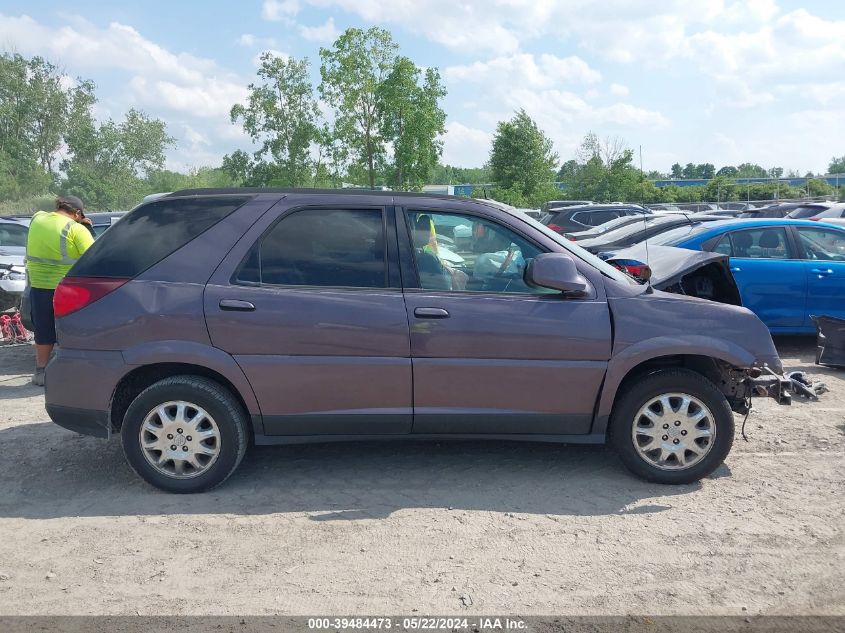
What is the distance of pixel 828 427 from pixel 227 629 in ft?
16.1

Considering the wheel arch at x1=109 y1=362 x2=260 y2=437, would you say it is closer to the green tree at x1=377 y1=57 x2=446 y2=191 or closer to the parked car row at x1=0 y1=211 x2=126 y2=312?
the parked car row at x1=0 y1=211 x2=126 y2=312

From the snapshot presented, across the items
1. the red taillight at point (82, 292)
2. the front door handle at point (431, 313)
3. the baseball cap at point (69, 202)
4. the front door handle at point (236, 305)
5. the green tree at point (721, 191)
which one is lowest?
the front door handle at point (431, 313)

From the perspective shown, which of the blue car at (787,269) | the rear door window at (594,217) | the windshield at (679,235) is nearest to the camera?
the blue car at (787,269)

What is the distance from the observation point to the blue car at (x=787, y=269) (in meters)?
8.46

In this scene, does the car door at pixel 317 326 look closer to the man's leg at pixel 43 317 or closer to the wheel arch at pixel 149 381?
the wheel arch at pixel 149 381

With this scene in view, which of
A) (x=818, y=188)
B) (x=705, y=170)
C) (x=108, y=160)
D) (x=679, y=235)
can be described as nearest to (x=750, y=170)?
(x=705, y=170)

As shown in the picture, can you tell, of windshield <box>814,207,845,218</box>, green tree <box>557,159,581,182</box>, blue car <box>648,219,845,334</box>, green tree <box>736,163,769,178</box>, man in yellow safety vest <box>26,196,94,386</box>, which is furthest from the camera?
green tree <box>736,163,769,178</box>

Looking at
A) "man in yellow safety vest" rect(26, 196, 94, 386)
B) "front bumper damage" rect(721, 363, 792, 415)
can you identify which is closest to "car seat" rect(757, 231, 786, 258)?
"front bumper damage" rect(721, 363, 792, 415)

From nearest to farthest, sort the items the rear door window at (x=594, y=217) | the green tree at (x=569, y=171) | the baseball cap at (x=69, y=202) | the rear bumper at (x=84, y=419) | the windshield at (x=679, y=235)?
the rear bumper at (x=84, y=419)
the baseball cap at (x=69, y=202)
the windshield at (x=679, y=235)
the rear door window at (x=594, y=217)
the green tree at (x=569, y=171)

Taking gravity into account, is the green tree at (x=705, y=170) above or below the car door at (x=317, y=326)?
above

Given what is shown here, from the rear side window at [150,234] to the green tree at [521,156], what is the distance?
32.7 m

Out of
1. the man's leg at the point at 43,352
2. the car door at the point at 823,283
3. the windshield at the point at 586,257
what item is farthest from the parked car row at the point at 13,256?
the car door at the point at 823,283

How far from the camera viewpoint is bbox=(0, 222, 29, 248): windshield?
13180 mm

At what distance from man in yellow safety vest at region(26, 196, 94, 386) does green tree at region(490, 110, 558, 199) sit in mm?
30893
